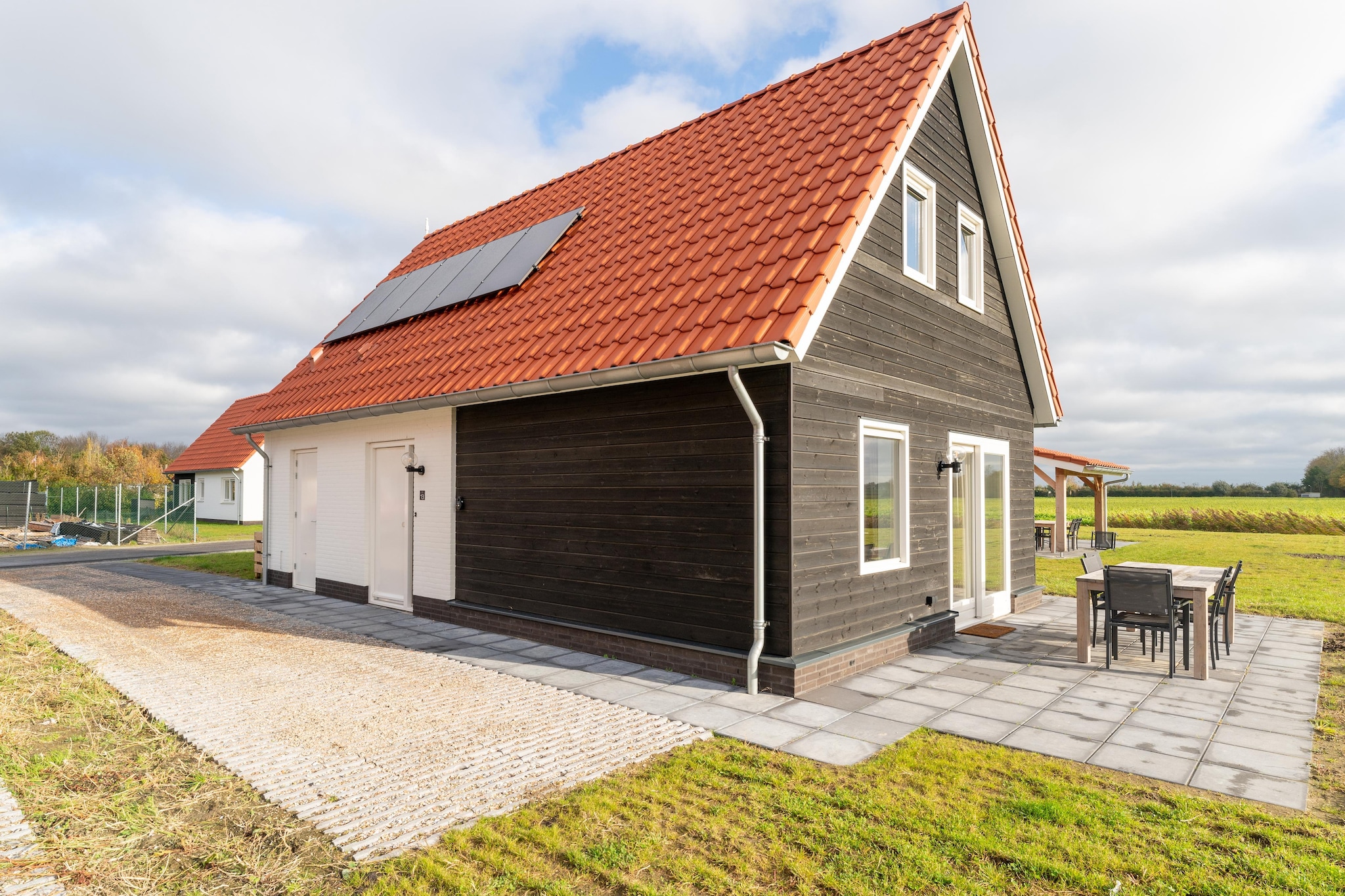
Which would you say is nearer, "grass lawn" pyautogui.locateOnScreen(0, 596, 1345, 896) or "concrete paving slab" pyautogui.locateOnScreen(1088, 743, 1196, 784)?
"grass lawn" pyautogui.locateOnScreen(0, 596, 1345, 896)

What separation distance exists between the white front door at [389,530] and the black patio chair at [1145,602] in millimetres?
8407

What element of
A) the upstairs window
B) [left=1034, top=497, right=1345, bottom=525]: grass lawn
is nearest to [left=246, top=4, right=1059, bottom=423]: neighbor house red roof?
the upstairs window

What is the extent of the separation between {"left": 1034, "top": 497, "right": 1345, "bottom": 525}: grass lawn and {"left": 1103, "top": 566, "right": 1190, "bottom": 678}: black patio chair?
3004 cm

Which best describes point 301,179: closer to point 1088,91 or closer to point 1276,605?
point 1088,91

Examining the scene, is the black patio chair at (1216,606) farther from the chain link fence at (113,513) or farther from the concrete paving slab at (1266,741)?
the chain link fence at (113,513)

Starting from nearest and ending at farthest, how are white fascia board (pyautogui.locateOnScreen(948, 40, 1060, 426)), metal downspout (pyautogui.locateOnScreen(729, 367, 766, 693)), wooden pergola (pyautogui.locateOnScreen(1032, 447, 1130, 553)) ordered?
metal downspout (pyautogui.locateOnScreen(729, 367, 766, 693)) < white fascia board (pyautogui.locateOnScreen(948, 40, 1060, 426)) < wooden pergola (pyautogui.locateOnScreen(1032, 447, 1130, 553))

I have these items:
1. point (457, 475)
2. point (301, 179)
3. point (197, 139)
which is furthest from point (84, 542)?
point (457, 475)

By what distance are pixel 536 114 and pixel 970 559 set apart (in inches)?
347

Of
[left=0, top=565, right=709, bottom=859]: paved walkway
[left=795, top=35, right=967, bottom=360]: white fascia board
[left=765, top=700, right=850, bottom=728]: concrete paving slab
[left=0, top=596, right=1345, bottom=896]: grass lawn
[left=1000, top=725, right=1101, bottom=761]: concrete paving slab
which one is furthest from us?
[left=795, top=35, right=967, bottom=360]: white fascia board

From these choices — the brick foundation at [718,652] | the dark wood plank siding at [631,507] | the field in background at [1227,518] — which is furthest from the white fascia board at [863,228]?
the field in background at [1227,518]

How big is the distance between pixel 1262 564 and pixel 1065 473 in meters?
4.87

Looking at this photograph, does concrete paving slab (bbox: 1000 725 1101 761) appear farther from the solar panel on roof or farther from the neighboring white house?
the neighboring white house

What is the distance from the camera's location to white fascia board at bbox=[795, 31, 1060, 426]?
6.42m

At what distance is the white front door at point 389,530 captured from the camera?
9938 millimetres
